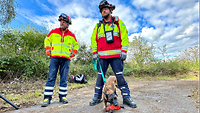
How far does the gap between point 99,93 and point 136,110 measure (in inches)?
35.5

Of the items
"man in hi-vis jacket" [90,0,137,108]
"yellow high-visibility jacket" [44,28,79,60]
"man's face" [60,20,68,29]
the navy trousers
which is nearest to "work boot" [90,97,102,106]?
"man in hi-vis jacket" [90,0,137,108]

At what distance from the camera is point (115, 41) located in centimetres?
276

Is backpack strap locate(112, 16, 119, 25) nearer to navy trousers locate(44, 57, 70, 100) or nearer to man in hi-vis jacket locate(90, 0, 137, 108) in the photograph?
man in hi-vis jacket locate(90, 0, 137, 108)

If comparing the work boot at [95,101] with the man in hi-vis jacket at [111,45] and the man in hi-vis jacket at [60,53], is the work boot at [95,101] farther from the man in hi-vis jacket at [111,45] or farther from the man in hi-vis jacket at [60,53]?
the man in hi-vis jacket at [60,53]

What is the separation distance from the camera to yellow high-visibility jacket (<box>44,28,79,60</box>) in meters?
3.20

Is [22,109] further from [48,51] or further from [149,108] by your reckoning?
[149,108]

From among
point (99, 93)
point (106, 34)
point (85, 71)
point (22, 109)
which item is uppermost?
point (106, 34)

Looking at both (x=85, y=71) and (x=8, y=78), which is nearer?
(x=8, y=78)

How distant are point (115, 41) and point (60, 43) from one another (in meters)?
1.53

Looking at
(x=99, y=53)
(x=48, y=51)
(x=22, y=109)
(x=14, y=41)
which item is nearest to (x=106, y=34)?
(x=99, y=53)

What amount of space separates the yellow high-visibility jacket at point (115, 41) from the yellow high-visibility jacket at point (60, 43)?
89 centimetres

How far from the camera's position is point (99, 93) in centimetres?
285

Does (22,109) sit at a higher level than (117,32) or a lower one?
lower

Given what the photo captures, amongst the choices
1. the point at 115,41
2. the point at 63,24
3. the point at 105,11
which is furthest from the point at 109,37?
the point at 63,24
